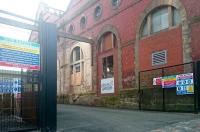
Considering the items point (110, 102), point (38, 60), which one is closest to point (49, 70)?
point (38, 60)

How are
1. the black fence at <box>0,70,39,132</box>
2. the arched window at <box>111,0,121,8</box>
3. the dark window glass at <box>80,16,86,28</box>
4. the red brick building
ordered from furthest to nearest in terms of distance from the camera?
the dark window glass at <box>80,16,86,28</box>, the arched window at <box>111,0,121,8</box>, the red brick building, the black fence at <box>0,70,39,132</box>

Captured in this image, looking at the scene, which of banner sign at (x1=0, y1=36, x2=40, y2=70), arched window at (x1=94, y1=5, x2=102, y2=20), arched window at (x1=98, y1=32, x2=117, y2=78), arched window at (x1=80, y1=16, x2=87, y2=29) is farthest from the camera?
arched window at (x1=80, y1=16, x2=87, y2=29)

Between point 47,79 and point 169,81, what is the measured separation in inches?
356

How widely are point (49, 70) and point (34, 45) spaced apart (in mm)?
889

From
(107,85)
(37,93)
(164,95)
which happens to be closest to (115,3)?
(107,85)

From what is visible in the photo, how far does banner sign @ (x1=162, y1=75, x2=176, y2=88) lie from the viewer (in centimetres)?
1602

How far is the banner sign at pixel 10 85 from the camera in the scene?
28.3 feet

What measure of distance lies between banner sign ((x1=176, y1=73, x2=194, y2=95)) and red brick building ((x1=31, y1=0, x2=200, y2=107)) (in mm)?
1230

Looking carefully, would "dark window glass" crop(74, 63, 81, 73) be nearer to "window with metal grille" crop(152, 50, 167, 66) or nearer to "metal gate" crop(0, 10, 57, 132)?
"window with metal grille" crop(152, 50, 167, 66)

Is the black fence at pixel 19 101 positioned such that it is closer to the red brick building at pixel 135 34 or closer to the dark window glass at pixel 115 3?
the red brick building at pixel 135 34

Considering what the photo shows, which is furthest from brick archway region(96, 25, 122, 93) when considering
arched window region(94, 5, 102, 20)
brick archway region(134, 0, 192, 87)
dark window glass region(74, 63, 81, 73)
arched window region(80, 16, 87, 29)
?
dark window glass region(74, 63, 81, 73)

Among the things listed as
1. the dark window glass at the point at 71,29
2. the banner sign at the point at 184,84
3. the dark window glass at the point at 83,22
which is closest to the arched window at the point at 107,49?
the dark window glass at the point at 83,22

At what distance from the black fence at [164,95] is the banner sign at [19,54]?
8.56m

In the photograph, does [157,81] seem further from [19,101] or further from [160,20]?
[19,101]
